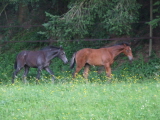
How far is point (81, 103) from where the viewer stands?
10195 mm

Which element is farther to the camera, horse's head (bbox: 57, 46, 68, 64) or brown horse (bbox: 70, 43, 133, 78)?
horse's head (bbox: 57, 46, 68, 64)

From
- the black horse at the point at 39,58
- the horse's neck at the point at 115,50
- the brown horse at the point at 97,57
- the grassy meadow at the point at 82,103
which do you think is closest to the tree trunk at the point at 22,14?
the black horse at the point at 39,58

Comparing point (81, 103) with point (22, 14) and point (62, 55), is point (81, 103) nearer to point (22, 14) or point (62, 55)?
point (62, 55)

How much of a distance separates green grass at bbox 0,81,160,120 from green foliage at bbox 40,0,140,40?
601cm

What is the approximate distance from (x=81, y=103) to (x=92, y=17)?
904 cm

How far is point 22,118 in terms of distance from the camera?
9227 mm

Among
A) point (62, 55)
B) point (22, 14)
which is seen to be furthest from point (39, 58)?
point (22, 14)

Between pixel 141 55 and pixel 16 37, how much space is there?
34.0 ft

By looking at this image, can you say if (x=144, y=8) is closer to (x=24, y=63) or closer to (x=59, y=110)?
(x=24, y=63)

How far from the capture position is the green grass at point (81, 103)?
927 centimetres

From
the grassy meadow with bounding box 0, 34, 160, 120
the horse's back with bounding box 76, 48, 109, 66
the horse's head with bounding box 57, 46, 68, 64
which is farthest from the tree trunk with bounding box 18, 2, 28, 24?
the grassy meadow with bounding box 0, 34, 160, 120

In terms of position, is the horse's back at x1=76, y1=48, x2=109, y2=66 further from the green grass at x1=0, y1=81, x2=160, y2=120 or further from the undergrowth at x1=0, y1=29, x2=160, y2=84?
the green grass at x1=0, y1=81, x2=160, y2=120

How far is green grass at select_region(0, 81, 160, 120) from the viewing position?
9266 mm

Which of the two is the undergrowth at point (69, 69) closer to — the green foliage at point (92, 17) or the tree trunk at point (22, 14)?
the green foliage at point (92, 17)
